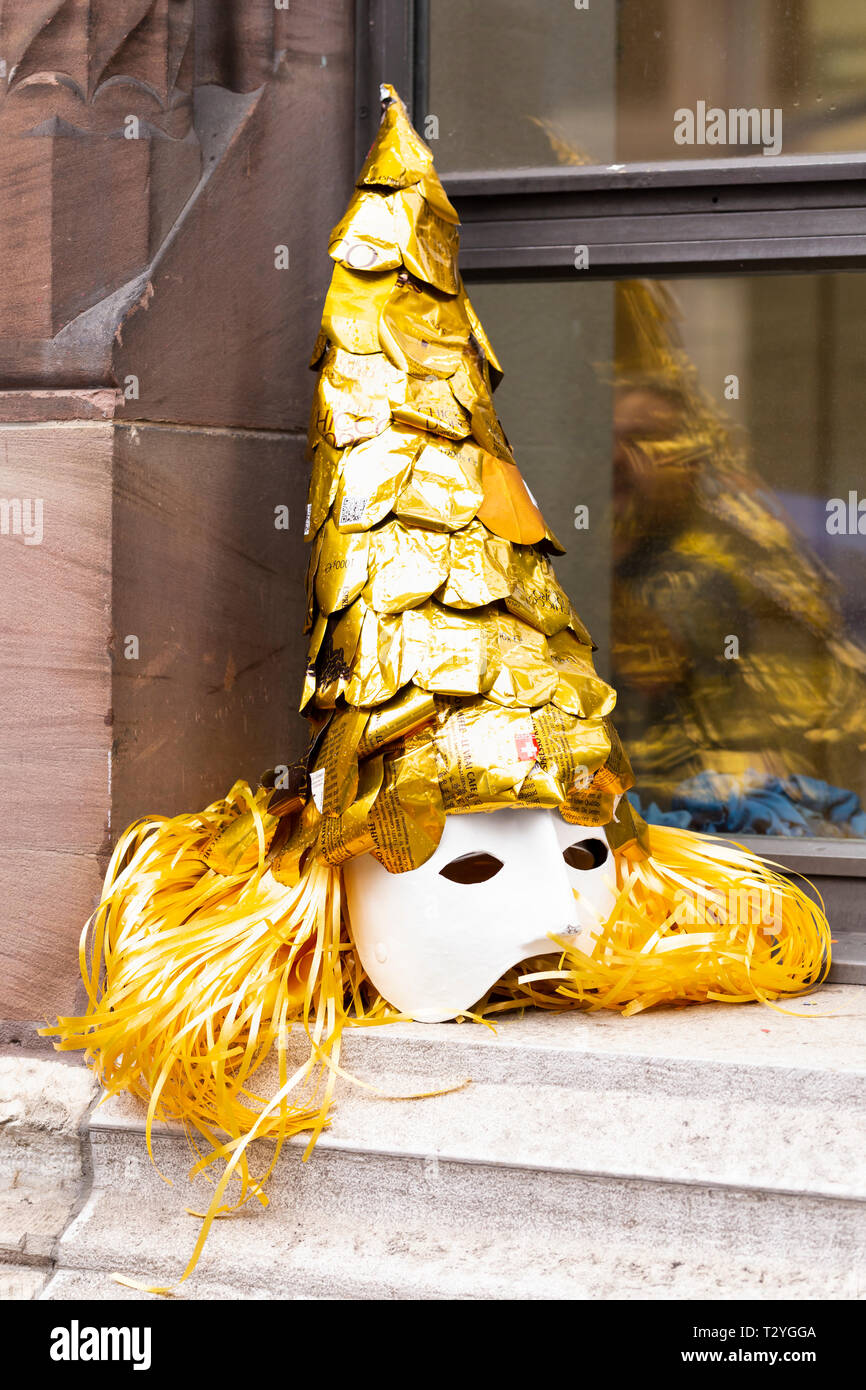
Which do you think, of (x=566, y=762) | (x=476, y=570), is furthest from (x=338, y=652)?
(x=566, y=762)

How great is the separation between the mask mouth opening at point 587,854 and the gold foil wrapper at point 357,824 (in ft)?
0.73

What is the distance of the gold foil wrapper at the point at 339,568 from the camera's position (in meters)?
1.43

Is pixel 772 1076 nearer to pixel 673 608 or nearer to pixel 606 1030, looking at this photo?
pixel 606 1030

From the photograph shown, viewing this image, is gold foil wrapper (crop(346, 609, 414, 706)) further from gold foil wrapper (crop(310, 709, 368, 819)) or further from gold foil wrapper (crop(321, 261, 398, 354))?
gold foil wrapper (crop(321, 261, 398, 354))

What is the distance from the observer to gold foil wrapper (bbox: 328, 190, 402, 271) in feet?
4.90

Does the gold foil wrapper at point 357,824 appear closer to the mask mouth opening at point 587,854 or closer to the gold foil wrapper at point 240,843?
the gold foil wrapper at point 240,843

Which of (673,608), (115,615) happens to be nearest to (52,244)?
(115,615)

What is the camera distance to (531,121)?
1858mm

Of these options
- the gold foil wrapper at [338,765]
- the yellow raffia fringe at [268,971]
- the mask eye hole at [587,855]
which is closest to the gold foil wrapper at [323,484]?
the gold foil wrapper at [338,765]

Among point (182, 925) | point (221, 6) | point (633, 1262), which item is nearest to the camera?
point (633, 1262)

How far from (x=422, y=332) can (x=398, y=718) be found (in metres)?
0.45

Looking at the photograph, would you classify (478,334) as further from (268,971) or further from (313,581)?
(268,971)

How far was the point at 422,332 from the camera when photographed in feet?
4.90

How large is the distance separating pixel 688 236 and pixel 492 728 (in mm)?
792
